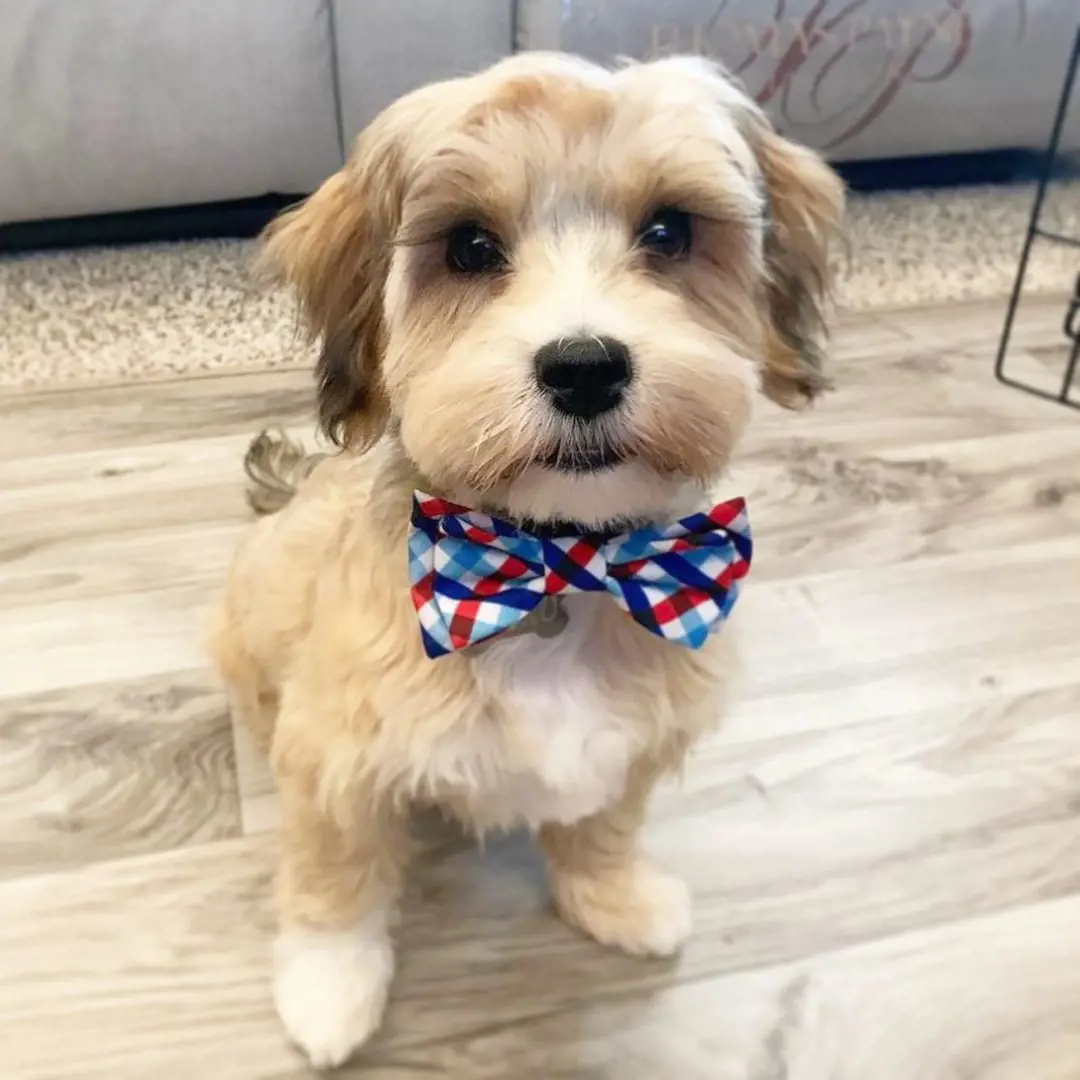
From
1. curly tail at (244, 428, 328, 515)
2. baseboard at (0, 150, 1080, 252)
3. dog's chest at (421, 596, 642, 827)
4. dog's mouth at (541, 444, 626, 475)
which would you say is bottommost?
baseboard at (0, 150, 1080, 252)

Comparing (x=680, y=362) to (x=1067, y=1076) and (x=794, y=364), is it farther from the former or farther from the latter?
(x=1067, y=1076)

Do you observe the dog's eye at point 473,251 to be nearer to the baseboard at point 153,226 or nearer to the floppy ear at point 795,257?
the floppy ear at point 795,257

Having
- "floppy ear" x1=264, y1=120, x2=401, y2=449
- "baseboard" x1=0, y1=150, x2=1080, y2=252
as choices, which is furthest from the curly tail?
"baseboard" x1=0, y1=150, x2=1080, y2=252

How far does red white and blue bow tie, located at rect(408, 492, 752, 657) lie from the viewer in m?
0.88

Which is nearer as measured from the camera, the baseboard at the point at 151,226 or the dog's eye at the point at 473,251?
the dog's eye at the point at 473,251

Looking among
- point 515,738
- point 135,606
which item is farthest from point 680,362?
point 135,606

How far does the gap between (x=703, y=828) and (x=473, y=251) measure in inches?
28.2

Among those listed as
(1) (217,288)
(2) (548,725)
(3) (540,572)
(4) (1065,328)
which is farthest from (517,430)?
(4) (1065,328)

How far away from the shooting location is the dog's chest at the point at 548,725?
3.12 ft

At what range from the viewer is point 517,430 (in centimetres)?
77

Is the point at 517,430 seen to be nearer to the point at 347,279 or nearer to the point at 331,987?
the point at 347,279

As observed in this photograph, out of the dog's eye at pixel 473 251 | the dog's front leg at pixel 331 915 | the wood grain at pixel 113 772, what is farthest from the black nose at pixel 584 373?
the wood grain at pixel 113 772

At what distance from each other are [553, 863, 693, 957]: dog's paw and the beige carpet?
1.04 m

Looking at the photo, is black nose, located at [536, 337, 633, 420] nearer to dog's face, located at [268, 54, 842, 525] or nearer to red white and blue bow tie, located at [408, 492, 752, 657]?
dog's face, located at [268, 54, 842, 525]
